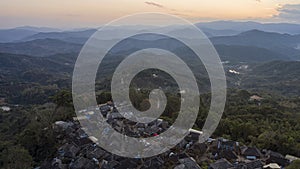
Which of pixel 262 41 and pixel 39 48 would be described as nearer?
pixel 39 48

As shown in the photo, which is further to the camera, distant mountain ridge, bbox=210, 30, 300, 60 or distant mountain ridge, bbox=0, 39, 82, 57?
distant mountain ridge, bbox=210, 30, 300, 60

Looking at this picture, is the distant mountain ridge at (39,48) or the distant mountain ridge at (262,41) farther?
the distant mountain ridge at (262,41)

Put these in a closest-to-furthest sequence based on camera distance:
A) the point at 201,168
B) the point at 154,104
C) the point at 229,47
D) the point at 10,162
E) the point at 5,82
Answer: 1. the point at 201,168
2. the point at 10,162
3. the point at 154,104
4. the point at 5,82
5. the point at 229,47

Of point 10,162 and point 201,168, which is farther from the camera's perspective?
point 10,162

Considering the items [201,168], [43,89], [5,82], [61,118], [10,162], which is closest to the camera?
[201,168]

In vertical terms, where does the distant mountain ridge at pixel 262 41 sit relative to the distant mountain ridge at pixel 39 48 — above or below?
above

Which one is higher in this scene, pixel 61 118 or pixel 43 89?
pixel 61 118

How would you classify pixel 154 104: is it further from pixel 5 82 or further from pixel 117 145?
pixel 5 82

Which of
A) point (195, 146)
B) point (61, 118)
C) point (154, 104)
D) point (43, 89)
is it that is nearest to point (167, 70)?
point (43, 89)

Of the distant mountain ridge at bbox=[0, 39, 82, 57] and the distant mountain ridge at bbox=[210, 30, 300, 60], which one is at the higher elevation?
the distant mountain ridge at bbox=[210, 30, 300, 60]

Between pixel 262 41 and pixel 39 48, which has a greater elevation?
pixel 262 41
